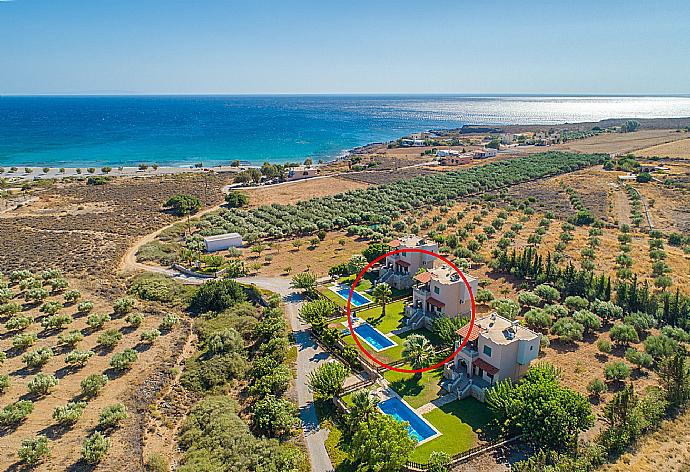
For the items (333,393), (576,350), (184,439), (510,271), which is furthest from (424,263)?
(184,439)

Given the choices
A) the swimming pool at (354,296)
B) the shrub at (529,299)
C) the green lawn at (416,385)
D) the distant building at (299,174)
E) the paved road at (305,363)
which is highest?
the distant building at (299,174)

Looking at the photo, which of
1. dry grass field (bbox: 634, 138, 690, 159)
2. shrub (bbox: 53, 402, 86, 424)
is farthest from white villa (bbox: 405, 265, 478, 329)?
dry grass field (bbox: 634, 138, 690, 159)

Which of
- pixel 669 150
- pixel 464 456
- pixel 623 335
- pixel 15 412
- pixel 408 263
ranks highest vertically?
pixel 669 150

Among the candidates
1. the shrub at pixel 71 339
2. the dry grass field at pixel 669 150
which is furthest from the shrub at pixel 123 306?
the dry grass field at pixel 669 150

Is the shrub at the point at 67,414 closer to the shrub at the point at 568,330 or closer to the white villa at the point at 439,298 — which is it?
the white villa at the point at 439,298

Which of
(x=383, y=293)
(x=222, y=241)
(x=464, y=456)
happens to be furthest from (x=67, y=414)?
(x=222, y=241)

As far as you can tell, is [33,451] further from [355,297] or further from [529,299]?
[529,299]

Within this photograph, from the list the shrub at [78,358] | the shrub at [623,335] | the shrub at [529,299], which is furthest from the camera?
the shrub at [529,299]
